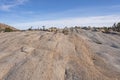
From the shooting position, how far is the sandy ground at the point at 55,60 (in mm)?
17609

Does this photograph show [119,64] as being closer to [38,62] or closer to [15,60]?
[38,62]

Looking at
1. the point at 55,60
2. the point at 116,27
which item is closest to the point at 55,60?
the point at 55,60

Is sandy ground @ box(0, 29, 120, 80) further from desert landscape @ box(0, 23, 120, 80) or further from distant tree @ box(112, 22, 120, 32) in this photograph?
distant tree @ box(112, 22, 120, 32)

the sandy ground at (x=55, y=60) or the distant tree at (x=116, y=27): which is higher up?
the distant tree at (x=116, y=27)

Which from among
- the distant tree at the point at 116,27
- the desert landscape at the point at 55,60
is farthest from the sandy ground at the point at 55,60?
the distant tree at the point at 116,27

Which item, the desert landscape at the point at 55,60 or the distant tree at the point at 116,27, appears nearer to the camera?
the desert landscape at the point at 55,60

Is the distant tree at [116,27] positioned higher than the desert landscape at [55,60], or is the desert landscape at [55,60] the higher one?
the distant tree at [116,27]

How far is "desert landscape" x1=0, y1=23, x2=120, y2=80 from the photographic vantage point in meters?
17.6

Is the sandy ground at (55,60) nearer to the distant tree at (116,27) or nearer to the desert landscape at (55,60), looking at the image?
the desert landscape at (55,60)

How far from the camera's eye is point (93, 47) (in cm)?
2733

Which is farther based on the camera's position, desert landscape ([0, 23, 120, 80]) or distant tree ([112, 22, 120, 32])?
distant tree ([112, 22, 120, 32])

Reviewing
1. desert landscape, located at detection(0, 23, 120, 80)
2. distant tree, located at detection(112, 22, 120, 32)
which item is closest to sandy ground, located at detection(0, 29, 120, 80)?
desert landscape, located at detection(0, 23, 120, 80)

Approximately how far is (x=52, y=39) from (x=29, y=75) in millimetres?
10123

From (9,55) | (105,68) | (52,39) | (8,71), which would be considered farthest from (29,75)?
(52,39)
